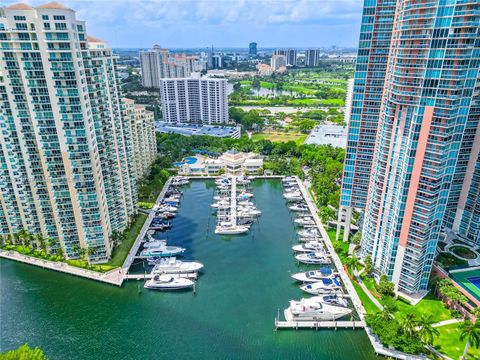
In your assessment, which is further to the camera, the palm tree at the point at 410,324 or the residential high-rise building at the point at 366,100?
the residential high-rise building at the point at 366,100

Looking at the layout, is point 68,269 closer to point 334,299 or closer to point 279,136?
point 334,299

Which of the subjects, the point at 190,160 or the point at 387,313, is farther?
the point at 190,160

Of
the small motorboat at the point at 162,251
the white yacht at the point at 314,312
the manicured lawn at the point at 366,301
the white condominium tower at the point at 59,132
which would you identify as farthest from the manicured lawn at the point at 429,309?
the white condominium tower at the point at 59,132

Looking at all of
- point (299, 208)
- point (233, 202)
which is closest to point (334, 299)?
point (299, 208)

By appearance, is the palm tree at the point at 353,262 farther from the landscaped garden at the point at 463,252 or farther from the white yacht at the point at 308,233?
the landscaped garden at the point at 463,252

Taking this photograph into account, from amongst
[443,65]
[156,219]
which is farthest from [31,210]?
[443,65]

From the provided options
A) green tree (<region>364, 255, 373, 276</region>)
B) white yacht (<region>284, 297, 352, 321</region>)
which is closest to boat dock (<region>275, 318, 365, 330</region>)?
white yacht (<region>284, 297, 352, 321</region>)

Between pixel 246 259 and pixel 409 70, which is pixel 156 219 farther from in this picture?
pixel 409 70
